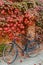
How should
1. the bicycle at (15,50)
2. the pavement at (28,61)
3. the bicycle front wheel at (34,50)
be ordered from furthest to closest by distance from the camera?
the bicycle front wheel at (34,50)
the pavement at (28,61)
the bicycle at (15,50)

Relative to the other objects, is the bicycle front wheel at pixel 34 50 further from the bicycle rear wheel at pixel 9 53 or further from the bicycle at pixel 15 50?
the bicycle rear wheel at pixel 9 53

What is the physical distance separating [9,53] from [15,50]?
495mm

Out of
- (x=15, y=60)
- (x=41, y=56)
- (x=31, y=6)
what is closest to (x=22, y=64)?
(x=15, y=60)

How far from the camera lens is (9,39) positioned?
746 centimetres

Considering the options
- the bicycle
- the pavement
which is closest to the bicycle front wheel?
the bicycle

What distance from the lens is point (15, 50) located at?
6680mm

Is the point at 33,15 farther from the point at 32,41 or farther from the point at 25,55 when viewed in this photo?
the point at 25,55

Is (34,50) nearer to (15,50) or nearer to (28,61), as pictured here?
(28,61)

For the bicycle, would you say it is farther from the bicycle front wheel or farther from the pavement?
the pavement

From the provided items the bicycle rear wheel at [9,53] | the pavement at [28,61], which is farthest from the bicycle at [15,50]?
the pavement at [28,61]

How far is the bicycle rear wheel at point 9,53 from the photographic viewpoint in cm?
671

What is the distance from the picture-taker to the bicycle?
22.0 feet

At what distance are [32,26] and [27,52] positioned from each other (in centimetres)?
126

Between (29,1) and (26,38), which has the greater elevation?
(29,1)
